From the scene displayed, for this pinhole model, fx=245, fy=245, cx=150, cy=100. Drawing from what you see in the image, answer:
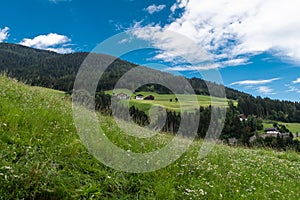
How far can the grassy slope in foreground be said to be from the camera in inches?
165

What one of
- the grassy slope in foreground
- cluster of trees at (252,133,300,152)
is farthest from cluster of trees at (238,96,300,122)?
the grassy slope in foreground

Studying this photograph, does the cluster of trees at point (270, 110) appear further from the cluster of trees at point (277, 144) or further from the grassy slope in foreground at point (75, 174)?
the grassy slope in foreground at point (75, 174)

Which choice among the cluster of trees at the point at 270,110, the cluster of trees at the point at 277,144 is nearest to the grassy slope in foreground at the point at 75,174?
the cluster of trees at the point at 277,144

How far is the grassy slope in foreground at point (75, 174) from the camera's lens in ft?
13.8

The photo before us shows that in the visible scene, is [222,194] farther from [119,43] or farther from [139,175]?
[119,43]

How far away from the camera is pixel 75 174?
16.0 feet

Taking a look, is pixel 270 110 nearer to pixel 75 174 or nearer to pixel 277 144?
pixel 277 144

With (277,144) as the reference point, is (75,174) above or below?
above

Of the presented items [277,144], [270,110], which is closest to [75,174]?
[277,144]

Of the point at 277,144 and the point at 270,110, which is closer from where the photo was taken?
the point at 277,144

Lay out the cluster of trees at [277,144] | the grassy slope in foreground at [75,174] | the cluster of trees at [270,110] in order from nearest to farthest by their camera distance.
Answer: the grassy slope in foreground at [75,174] → the cluster of trees at [277,144] → the cluster of trees at [270,110]

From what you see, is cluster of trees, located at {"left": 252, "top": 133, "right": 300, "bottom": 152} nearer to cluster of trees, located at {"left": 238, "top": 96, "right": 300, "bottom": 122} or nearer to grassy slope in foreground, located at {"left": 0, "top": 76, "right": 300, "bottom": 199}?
grassy slope in foreground, located at {"left": 0, "top": 76, "right": 300, "bottom": 199}

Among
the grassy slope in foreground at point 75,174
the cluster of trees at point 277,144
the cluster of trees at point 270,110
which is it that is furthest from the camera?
the cluster of trees at point 270,110

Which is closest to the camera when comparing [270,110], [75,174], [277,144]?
[75,174]
